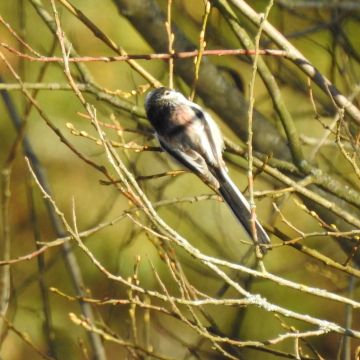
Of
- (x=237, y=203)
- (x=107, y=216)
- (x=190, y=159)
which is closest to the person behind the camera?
(x=237, y=203)

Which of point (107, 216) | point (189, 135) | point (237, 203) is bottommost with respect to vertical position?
point (107, 216)

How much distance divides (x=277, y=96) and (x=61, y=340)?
15.2ft

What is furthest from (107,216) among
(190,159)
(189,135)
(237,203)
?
(237,203)

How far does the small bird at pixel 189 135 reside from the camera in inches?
171

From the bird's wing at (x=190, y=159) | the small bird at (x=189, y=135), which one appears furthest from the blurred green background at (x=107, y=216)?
the bird's wing at (x=190, y=159)

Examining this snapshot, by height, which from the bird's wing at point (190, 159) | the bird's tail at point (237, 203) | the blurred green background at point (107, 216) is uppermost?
the bird's wing at point (190, 159)

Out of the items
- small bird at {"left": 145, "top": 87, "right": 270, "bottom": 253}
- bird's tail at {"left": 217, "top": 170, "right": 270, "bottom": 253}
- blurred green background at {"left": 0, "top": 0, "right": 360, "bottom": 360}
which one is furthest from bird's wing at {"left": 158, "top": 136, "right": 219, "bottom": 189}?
blurred green background at {"left": 0, "top": 0, "right": 360, "bottom": 360}

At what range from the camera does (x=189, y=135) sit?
4707 mm

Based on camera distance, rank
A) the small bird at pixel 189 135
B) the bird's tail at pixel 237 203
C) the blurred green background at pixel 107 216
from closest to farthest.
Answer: the bird's tail at pixel 237 203
the small bird at pixel 189 135
the blurred green background at pixel 107 216

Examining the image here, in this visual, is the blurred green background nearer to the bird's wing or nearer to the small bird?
the small bird

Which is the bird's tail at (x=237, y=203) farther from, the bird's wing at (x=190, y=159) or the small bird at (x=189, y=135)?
the bird's wing at (x=190, y=159)

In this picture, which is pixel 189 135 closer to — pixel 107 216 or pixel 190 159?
pixel 190 159

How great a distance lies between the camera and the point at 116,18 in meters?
8.05

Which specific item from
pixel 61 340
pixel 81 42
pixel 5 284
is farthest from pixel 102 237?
pixel 5 284
